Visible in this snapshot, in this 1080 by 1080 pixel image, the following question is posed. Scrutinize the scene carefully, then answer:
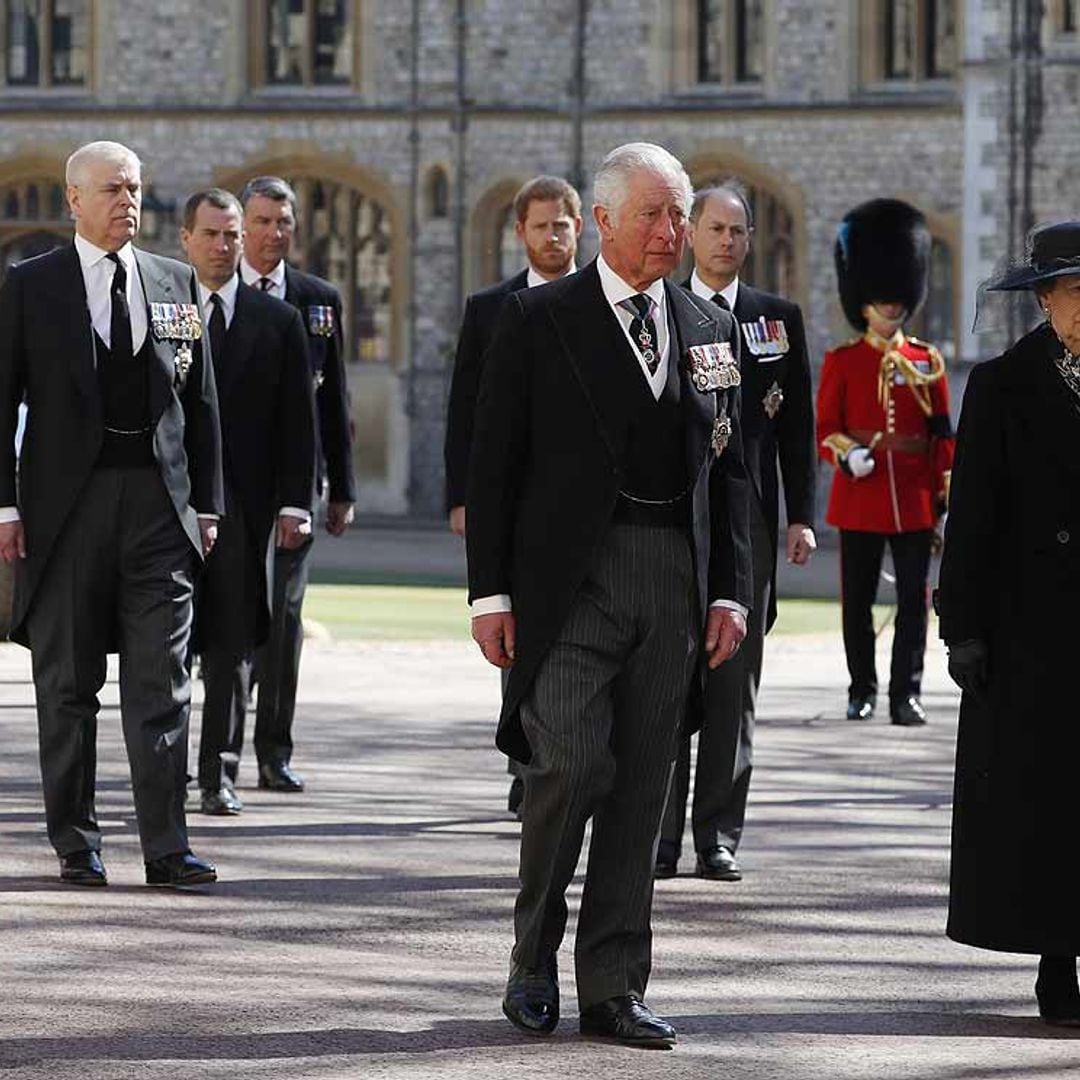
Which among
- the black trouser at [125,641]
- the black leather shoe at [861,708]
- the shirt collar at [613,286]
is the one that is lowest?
the black leather shoe at [861,708]

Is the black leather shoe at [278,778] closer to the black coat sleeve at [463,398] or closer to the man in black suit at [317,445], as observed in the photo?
the man in black suit at [317,445]

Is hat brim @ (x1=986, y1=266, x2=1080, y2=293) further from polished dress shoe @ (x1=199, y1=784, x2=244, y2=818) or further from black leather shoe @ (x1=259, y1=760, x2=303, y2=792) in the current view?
black leather shoe @ (x1=259, y1=760, x2=303, y2=792)

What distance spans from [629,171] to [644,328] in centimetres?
34

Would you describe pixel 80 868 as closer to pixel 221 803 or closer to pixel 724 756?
pixel 221 803

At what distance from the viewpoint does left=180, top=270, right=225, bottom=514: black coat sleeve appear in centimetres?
842

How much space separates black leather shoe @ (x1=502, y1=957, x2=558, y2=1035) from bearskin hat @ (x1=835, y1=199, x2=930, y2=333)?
7.96 meters

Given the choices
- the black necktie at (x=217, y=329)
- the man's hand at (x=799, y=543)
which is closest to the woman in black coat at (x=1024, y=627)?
the man's hand at (x=799, y=543)

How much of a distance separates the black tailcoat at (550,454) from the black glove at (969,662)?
545 millimetres

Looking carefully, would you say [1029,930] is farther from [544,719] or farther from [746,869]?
[746,869]

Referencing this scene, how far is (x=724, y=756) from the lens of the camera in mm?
8758

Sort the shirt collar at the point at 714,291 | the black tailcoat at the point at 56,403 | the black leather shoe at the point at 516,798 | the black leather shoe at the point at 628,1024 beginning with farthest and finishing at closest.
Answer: the black leather shoe at the point at 516,798 → the shirt collar at the point at 714,291 → the black tailcoat at the point at 56,403 → the black leather shoe at the point at 628,1024

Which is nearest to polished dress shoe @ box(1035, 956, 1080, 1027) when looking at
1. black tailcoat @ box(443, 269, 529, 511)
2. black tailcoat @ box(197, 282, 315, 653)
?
black tailcoat @ box(443, 269, 529, 511)

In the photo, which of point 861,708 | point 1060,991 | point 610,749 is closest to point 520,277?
point 610,749

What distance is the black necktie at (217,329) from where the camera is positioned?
980cm
